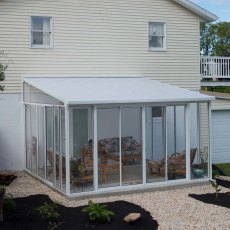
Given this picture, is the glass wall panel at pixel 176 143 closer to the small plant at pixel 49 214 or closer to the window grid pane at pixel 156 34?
the small plant at pixel 49 214

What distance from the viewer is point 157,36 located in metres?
20.6

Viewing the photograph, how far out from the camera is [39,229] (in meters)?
10.8

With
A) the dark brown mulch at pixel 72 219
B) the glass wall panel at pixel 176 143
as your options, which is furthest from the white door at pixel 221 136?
the dark brown mulch at pixel 72 219

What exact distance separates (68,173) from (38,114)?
11.6 feet

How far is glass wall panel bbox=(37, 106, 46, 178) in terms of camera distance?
16375mm

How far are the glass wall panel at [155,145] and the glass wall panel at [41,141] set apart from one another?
335cm

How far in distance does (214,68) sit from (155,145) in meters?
8.07

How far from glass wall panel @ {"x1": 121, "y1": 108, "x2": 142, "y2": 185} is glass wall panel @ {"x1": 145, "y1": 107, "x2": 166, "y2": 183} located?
0.36m

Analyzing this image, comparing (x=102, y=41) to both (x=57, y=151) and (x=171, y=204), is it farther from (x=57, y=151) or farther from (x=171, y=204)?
(x=171, y=204)

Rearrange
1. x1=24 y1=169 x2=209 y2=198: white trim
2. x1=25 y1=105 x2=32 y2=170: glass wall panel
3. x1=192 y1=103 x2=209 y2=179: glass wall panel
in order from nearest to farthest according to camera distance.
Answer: x1=24 y1=169 x2=209 y2=198: white trim
x1=192 y1=103 x2=209 y2=179: glass wall panel
x1=25 y1=105 x2=32 y2=170: glass wall panel

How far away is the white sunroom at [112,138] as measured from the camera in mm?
14422

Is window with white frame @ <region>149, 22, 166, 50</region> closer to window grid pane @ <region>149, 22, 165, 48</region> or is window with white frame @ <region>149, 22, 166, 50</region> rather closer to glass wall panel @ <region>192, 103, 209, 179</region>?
window grid pane @ <region>149, 22, 165, 48</region>

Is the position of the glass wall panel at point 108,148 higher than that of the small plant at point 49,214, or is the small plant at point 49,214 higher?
the glass wall panel at point 108,148

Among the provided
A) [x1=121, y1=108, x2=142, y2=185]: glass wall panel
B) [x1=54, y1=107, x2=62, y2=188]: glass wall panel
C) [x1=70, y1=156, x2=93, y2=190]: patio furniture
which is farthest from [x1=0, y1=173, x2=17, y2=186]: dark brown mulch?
[x1=121, y1=108, x2=142, y2=185]: glass wall panel
